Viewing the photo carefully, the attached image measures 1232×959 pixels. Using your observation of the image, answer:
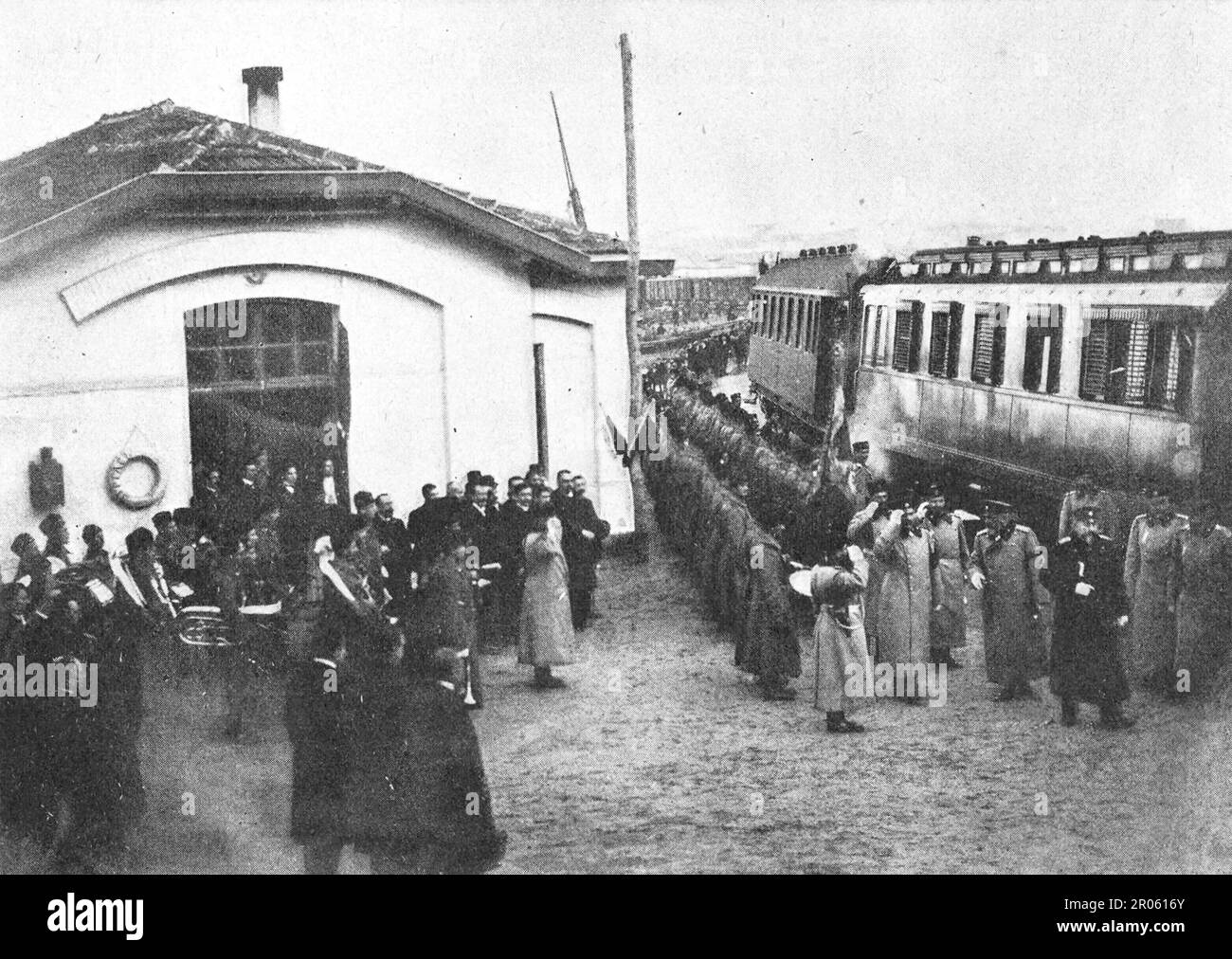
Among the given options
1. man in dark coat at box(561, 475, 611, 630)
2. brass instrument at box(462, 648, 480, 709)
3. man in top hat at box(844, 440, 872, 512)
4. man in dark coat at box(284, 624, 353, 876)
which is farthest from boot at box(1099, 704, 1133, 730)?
man in dark coat at box(284, 624, 353, 876)

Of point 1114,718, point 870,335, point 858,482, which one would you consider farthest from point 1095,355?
point 870,335

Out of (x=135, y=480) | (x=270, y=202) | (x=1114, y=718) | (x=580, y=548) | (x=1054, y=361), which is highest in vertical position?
(x=270, y=202)

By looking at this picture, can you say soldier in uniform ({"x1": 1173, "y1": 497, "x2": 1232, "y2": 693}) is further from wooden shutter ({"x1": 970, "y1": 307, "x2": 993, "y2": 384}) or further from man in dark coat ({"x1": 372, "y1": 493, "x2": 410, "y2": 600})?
man in dark coat ({"x1": 372, "y1": 493, "x2": 410, "y2": 600})

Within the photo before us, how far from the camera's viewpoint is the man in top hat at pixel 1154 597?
7.71m

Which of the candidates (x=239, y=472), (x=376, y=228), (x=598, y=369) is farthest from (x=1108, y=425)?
(x=239, y=472)

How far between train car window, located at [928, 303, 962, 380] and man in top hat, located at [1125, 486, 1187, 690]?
354cm

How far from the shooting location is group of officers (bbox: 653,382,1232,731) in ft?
24.3

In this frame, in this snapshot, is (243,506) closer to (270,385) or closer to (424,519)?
(270,385)

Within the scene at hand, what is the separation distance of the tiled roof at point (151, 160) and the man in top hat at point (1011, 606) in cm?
372

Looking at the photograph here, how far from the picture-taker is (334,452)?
321 inches

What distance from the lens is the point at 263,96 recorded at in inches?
367

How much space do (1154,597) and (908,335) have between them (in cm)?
504
